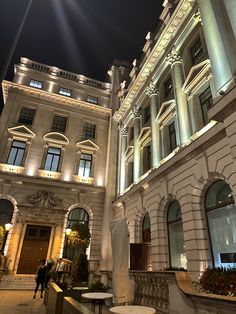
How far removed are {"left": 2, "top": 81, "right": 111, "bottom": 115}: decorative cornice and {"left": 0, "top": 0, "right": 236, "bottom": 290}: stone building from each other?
116 mm

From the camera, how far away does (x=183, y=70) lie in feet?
52.7

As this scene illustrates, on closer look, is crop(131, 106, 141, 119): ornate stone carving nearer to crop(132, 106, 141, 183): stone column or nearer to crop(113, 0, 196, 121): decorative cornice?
crop(132, 106, 141, 183): stone column

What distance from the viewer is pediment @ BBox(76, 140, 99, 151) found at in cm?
2516

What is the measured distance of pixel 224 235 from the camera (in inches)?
396

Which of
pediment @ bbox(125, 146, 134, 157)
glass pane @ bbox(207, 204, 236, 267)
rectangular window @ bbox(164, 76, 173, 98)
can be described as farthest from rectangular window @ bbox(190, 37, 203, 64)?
pediment @ bbox(125, 146, 134, 157)

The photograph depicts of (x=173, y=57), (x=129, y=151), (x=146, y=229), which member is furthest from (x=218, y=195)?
(x=129, y=151)

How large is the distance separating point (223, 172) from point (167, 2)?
16.2 meters

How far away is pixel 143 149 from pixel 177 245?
30.5 feet

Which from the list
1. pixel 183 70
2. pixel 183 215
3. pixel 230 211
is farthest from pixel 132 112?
pixel 230 211

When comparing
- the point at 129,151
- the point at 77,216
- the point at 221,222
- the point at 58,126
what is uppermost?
the point at 58,126

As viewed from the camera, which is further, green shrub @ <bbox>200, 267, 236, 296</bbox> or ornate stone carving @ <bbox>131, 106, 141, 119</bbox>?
ornate stone carving @ <bbox>131, 106, 141, 119</bbox>

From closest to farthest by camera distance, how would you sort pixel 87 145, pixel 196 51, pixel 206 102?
pixel 206 102
pixel 196 51
pixel 87 145

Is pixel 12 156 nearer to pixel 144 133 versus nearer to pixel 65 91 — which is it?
pixel 65 91

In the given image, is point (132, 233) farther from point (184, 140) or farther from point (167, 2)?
point (167, 2)
